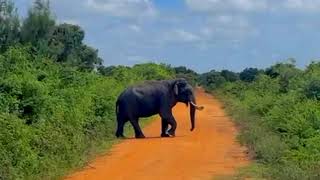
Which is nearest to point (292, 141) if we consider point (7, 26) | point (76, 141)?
point (76, 141)

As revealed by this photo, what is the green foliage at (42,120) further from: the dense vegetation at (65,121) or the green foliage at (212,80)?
the green foliage at (212,80)

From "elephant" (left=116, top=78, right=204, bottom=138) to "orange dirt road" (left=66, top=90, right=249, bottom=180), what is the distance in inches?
28.8

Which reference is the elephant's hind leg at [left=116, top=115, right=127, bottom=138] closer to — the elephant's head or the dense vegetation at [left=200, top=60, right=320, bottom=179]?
the elephant's head

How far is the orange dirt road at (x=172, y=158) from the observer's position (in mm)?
13857

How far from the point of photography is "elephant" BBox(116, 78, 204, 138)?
2247cm

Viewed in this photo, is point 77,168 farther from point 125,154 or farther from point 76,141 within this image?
point 125,154

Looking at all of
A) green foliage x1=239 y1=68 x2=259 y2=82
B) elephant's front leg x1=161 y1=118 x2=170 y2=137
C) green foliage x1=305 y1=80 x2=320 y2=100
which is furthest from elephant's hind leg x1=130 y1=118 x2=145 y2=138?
green foliage x1=239 y1=68 x2=259 y2=82

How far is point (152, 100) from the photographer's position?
74.8 ft

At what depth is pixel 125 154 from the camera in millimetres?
17172

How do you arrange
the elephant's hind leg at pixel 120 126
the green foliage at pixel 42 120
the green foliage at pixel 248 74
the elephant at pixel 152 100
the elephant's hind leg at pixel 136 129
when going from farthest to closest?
1. the green foliage at pixel 248 74
2. the elephant at pixel 152 100
3. the elephant's hind leg at pixel 120 126
4. the elephant's hind leg at pixel 136 129
5. the green foliage at pixel 42 120

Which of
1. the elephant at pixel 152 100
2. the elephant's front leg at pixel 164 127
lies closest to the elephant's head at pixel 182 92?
the elephant at pixel 152 100

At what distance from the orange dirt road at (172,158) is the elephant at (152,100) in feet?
2.40

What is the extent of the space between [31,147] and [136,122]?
969 centimetres

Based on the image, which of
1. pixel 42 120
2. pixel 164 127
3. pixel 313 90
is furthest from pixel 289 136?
pixel 42 120
